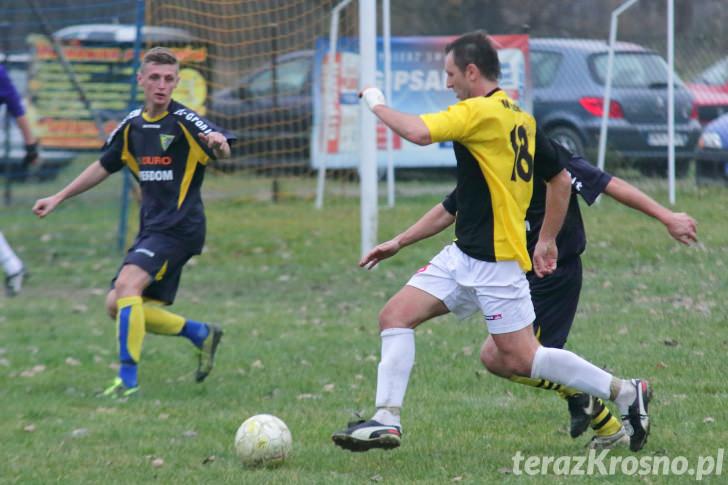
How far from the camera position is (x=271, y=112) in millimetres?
14359

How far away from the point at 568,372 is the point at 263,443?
52.5 inches

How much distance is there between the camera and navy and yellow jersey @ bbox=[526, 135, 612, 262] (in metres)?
4.88

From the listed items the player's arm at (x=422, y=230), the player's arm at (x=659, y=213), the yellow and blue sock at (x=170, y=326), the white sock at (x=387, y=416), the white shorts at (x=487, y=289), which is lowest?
the yellow and blue sock at (x=170, y=326)

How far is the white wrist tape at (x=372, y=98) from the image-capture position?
440 cm

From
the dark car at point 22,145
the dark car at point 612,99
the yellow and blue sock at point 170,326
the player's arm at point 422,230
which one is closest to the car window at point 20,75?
the dark car at point 22,145

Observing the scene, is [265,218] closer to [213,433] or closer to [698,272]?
[698,272]

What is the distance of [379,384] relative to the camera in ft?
15.8

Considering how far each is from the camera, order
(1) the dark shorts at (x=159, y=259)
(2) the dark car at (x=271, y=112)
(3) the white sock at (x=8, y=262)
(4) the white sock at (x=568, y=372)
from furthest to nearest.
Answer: (2) the dark car at (x=271, y=112) < (3) the white sock at (x=8, y=262) < (1) the dark shorts at (x=159, y=259) < (4) the white sock at (x=568, y=372)

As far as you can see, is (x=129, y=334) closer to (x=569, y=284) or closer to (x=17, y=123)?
(x=569, y=284)

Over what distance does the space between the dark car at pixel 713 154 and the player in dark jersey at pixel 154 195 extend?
26.2 feet

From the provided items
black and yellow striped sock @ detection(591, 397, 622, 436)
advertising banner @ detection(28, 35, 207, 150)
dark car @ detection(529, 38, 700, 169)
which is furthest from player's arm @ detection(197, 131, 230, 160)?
dark car @ detection(529, 38, 700, 169)

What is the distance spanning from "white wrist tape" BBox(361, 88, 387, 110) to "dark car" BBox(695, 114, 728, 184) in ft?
30.9

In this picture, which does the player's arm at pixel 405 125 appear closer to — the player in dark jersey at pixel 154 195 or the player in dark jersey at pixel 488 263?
the player in dark jersey at pixel 488 263

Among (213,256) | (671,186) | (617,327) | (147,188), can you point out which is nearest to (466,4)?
(671,186)
